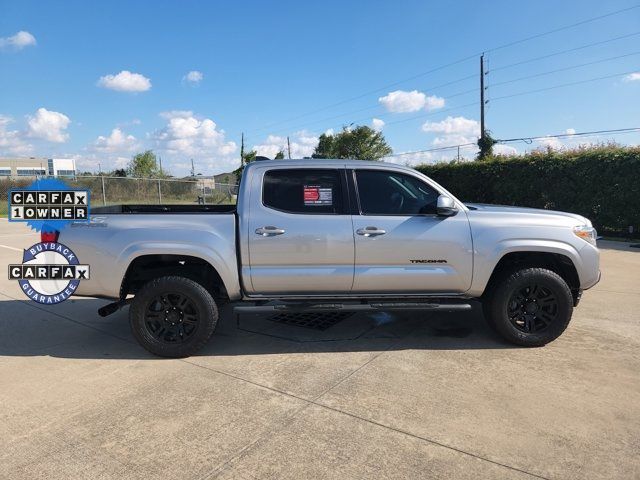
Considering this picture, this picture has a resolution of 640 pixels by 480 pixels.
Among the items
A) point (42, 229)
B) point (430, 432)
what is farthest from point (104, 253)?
point (430, 432)

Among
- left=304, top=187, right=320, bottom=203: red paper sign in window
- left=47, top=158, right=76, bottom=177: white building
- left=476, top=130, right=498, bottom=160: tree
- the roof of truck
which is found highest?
left=47, top=158, right=76, bottom=177: white building

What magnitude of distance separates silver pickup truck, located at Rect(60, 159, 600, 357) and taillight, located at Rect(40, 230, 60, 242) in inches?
2.7

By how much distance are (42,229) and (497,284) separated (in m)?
4.45

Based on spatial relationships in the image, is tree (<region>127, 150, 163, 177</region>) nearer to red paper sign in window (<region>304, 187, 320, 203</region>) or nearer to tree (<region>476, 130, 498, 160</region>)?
tree (<region>476, 130, 498, 160</region>)

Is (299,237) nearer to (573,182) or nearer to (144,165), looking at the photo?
(573,182)

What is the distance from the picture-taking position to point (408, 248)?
4.26 meters

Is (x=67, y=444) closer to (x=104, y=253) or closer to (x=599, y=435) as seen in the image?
(x=104, y=253)

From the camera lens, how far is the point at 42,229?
4.21 meters

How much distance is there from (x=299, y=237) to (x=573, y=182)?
41.5 ft

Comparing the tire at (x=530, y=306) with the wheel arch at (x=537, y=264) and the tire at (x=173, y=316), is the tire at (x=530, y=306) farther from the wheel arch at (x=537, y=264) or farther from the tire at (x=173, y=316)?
the tire at (x=173, y=316)

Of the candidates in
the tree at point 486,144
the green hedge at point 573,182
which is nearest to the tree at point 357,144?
the tree at point 486,144

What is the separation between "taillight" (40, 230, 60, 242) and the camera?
164 inches

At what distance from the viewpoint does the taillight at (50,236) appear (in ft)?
13.7

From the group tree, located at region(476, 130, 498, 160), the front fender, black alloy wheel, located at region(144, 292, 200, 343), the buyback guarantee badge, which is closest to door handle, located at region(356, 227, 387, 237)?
the front fender
